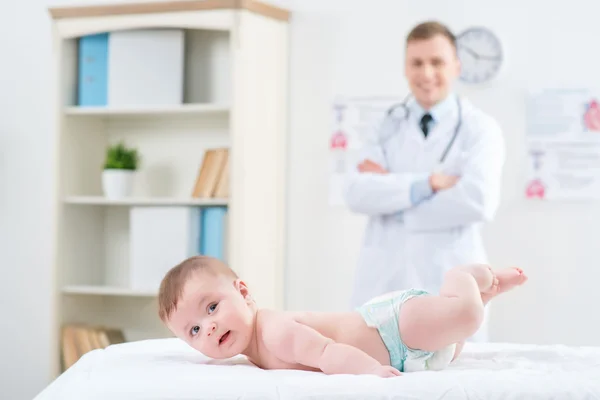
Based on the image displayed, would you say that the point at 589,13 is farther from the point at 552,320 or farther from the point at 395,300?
the point at 395,300

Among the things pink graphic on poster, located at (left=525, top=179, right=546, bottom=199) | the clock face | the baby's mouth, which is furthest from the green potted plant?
the baby's mouth

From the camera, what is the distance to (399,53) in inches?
134

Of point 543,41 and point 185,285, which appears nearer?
point 185,285

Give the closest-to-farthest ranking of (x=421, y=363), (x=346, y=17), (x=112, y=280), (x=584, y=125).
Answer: (x=421, y=363)
(x=584, y=125)
(x=346, y=17)
(x=112, y=280)

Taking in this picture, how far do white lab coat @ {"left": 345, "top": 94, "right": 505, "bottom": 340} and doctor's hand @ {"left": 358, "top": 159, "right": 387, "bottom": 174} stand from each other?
3 centimetres

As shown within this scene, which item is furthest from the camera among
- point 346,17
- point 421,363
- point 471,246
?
point 346,17

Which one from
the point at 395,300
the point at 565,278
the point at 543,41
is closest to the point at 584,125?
the point at 543,41

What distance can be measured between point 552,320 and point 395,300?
187 cm

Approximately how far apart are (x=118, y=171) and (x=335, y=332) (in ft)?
6.56

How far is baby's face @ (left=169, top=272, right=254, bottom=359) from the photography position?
1555 millimetres

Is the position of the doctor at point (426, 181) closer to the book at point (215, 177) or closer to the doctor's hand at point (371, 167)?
the doctor's hand at point (371, 167)

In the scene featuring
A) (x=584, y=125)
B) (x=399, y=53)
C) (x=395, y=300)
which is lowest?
(x=395, y=300)

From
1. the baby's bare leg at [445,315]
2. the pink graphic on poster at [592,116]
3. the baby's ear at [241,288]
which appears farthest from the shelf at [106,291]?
the baby's bare leg at [445,315]

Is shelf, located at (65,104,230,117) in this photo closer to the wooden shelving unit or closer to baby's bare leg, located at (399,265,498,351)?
the wooden shelving unit
